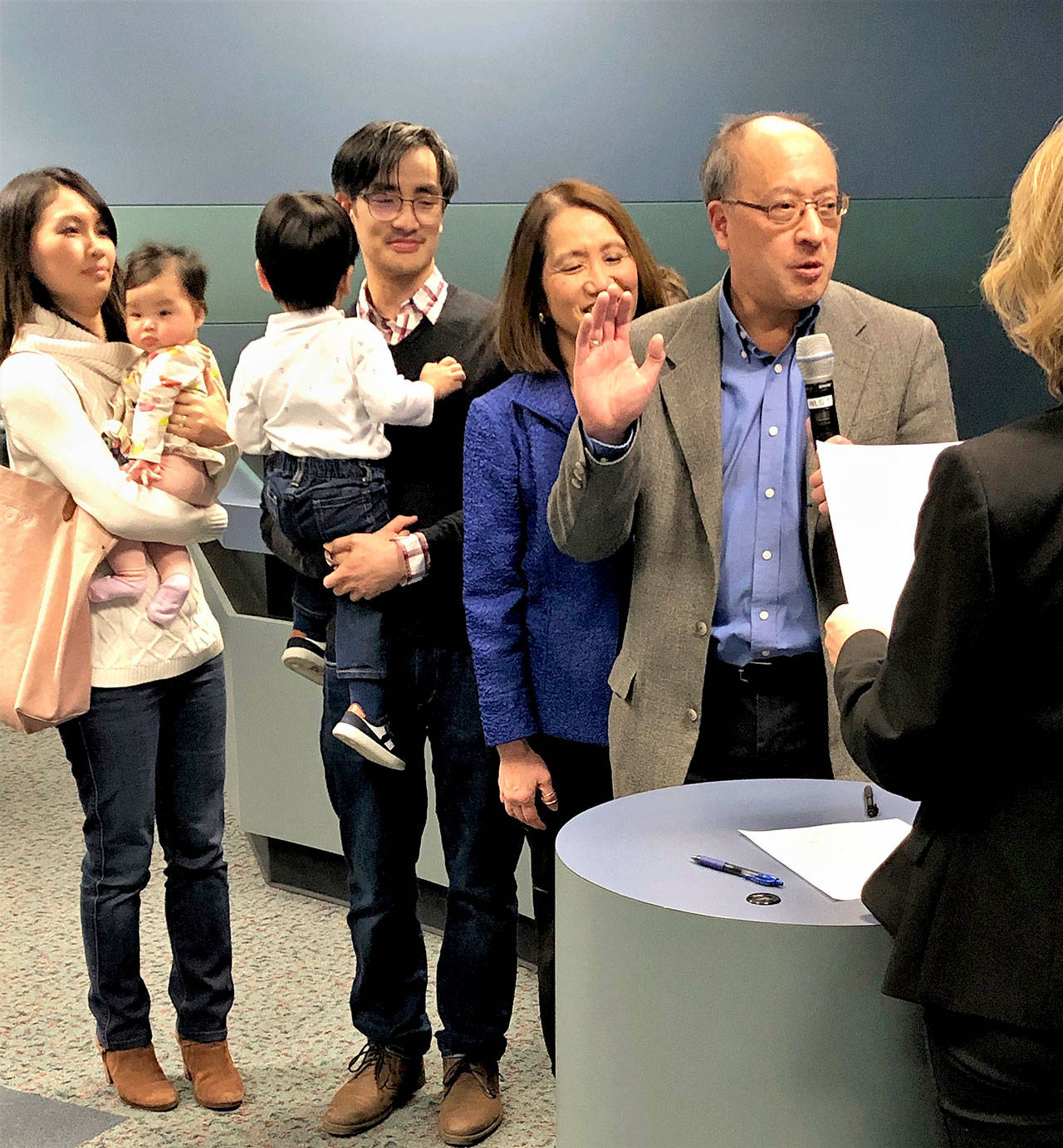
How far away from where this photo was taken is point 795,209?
6.64ft

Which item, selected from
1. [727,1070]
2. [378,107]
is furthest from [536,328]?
[378,107]

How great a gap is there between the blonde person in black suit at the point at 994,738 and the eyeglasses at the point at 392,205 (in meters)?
1.51

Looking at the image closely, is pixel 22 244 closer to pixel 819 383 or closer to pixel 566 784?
pixel 566 784

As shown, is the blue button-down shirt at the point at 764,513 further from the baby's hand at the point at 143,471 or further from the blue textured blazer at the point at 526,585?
the baby's hand at the point at 143,471

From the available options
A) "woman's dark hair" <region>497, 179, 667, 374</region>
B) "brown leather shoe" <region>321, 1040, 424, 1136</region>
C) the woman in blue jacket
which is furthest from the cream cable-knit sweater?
"brown leather shoe" <region>321, 1040, 424, 1136</region>

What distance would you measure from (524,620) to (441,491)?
0.38 m

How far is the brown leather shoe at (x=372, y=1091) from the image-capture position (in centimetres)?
273

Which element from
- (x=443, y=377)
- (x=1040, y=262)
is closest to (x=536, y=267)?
(x=443, y=377)

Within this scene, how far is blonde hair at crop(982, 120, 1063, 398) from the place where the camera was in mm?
1194


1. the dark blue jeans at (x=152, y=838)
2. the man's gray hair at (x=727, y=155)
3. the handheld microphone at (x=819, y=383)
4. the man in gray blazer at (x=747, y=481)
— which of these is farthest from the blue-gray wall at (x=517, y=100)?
the handheld microphone at (x=819, y=383)

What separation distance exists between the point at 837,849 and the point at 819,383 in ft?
1.90

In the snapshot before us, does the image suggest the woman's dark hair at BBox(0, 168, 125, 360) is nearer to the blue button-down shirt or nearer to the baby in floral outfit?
the baby in floral outfit

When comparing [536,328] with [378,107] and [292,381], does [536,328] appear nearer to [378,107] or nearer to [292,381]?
[292,381]

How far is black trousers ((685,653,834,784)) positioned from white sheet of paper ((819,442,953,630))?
48 centimetres
